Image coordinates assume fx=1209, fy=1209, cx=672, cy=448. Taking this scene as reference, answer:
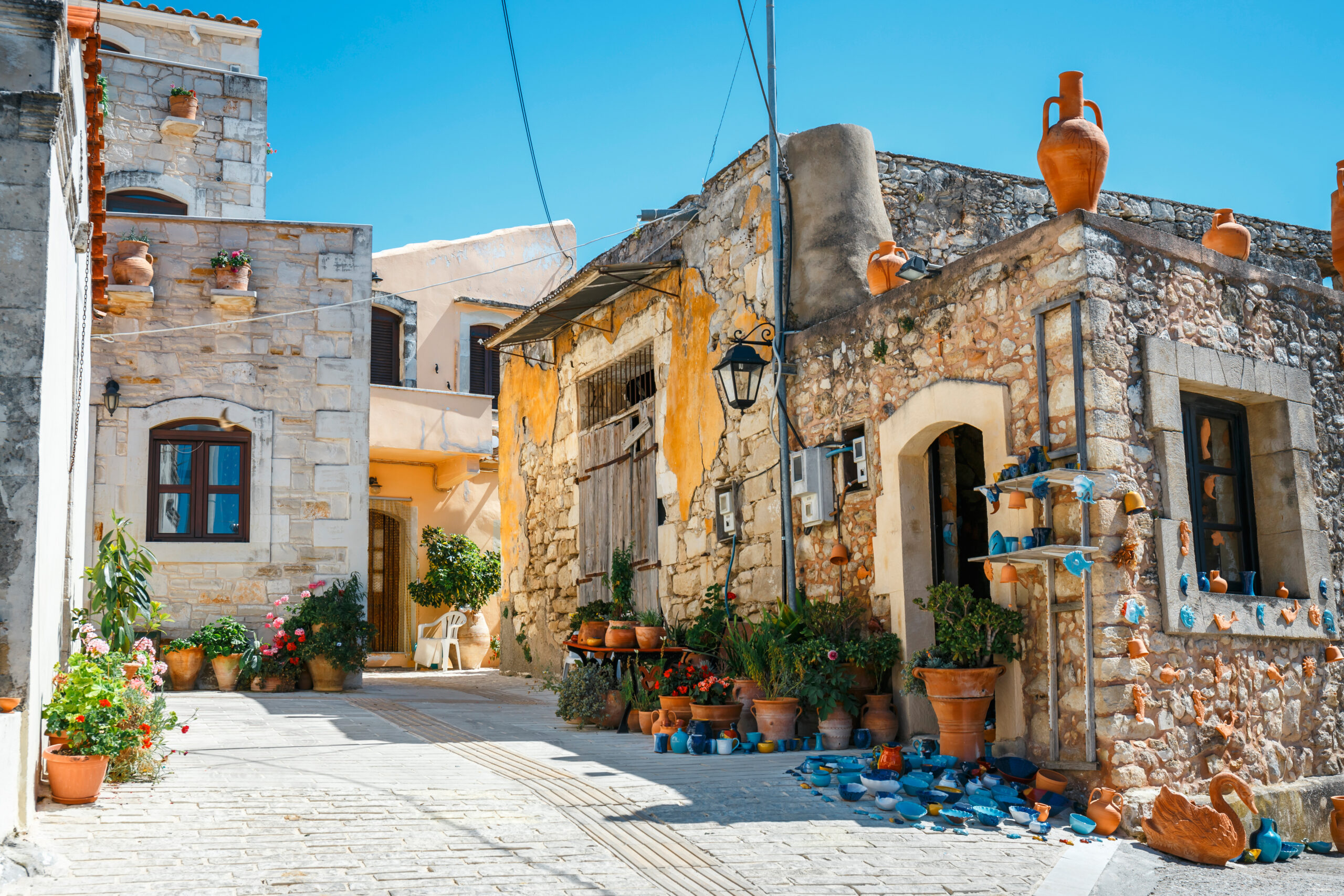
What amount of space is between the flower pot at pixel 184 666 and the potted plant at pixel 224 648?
0.07 meters

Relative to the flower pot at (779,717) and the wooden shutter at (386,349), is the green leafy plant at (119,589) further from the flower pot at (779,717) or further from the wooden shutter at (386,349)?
the wooden shutter at (386,349)

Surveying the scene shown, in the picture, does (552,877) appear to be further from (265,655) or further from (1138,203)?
(1138,203)

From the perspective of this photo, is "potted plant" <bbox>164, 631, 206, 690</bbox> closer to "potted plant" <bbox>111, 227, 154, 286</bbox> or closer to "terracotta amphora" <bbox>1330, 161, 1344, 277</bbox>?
"potted plant" <bbox>111, 227, 154, 286</bbox>

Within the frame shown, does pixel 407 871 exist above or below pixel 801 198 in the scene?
below

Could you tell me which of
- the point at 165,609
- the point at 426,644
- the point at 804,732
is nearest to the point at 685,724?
the point at 804,732

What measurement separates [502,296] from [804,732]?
13.0 metres

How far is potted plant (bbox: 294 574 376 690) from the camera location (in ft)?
34.8

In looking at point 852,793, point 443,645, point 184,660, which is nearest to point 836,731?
point 852,793

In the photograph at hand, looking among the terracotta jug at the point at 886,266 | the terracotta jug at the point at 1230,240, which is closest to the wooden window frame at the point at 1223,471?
the terracotta jug at the point at 1230,240

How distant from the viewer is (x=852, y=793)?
18.6ft

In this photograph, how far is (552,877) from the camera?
14.3ft

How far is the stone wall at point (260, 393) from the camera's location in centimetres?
1080

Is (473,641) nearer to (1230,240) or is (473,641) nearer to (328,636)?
(328,636)

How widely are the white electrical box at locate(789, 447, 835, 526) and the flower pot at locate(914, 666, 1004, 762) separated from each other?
176cm
